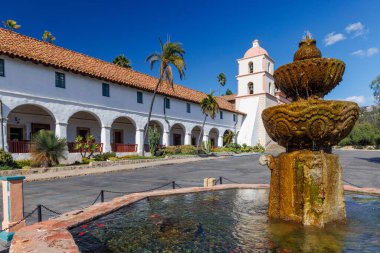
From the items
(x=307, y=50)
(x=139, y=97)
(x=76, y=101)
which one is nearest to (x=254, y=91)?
(x=139, y=97)

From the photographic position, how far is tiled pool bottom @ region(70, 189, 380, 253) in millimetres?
3266

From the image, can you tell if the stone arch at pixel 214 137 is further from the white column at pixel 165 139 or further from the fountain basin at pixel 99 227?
the fountain basin at pixel 99 227

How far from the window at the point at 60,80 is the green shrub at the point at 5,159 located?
5675mm

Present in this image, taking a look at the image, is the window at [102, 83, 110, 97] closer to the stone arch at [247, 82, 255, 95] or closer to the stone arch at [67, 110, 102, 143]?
the stone arch at [67, 110, 102, 143]

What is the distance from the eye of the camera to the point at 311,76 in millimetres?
4543

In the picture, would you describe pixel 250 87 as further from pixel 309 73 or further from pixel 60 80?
pixel 309 73

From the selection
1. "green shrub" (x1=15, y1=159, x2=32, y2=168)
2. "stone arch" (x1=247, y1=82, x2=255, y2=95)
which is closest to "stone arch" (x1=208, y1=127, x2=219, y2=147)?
"stone arch" (x1=247, y1=82, x2=255, y2=95)

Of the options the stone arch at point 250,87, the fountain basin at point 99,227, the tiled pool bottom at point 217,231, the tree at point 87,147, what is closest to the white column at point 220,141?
the stone arch at point 250,87

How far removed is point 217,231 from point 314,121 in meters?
2.28

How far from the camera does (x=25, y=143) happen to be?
16.9 m

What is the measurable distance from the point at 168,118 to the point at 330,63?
2387cm

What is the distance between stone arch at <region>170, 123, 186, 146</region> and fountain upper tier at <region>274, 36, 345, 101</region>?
25875 millimetres

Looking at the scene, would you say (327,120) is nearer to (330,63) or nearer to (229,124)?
(330,63)

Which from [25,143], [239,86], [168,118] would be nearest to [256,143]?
[239,86]
